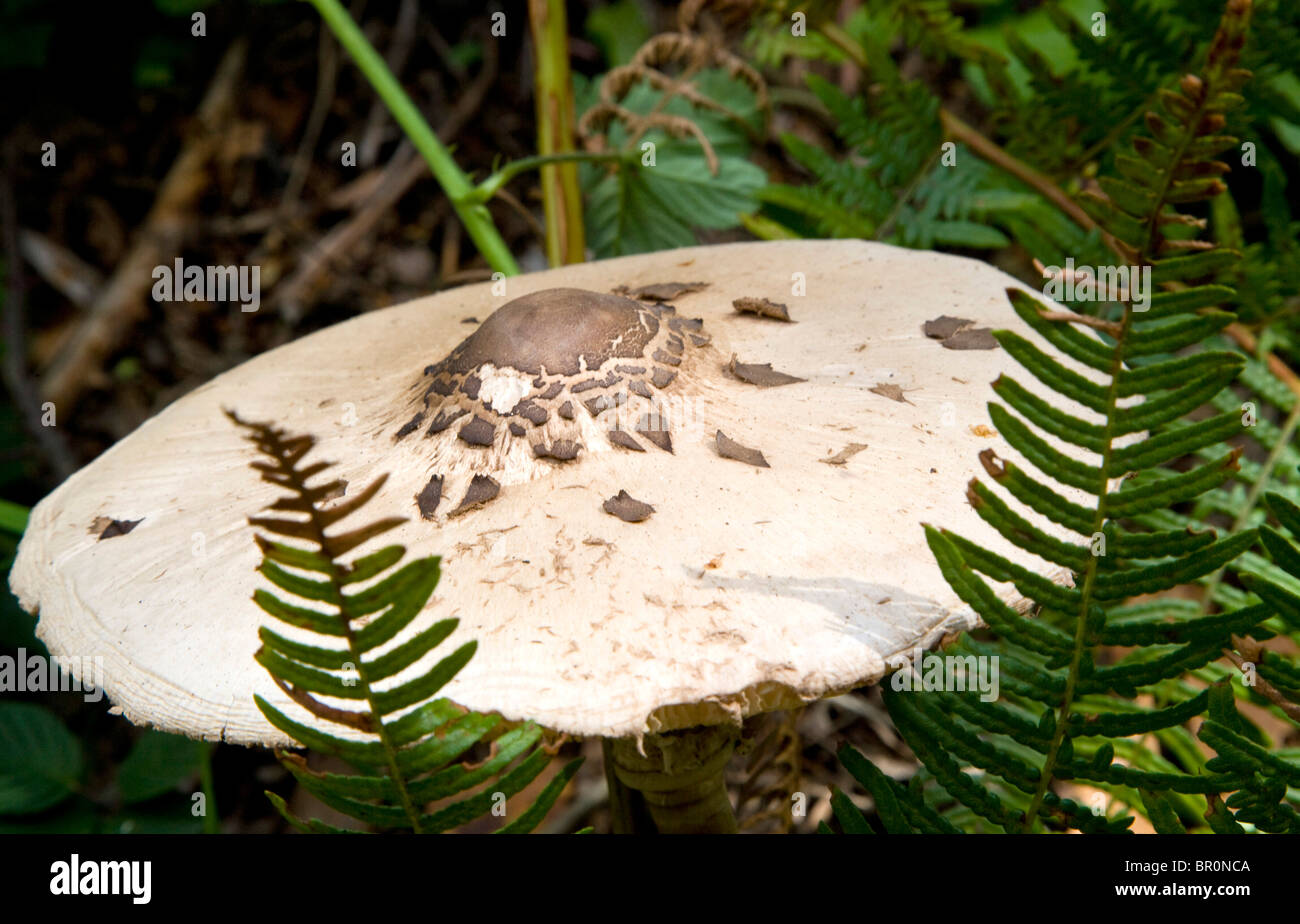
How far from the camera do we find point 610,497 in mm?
1450

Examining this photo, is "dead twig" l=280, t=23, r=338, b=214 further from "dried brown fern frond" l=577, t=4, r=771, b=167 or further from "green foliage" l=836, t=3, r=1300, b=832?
"green foliage" l=836, t=3, r=1300, b=832

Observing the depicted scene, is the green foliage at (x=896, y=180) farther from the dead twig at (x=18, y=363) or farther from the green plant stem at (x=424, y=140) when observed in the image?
the dead twig at (x=18, y=363)

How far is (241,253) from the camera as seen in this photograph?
176 inches

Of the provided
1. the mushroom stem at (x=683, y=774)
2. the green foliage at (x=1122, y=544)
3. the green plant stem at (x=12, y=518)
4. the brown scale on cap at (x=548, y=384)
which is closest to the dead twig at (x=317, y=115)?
the green plant stem at (x=12, y=518)

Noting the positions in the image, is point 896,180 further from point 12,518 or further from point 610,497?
point 12,518

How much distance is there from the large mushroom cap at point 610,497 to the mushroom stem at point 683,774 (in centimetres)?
33

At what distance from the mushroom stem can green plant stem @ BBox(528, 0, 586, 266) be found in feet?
5.12

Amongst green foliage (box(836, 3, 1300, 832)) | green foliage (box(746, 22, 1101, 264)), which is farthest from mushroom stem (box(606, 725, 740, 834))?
green foliage (box(746, 22, 1101, 264))

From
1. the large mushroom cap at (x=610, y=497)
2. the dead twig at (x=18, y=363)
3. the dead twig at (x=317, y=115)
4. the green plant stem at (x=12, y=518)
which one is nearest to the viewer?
the large mushroom cap at (x=610, y=497)

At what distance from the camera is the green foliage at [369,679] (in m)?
1.03
